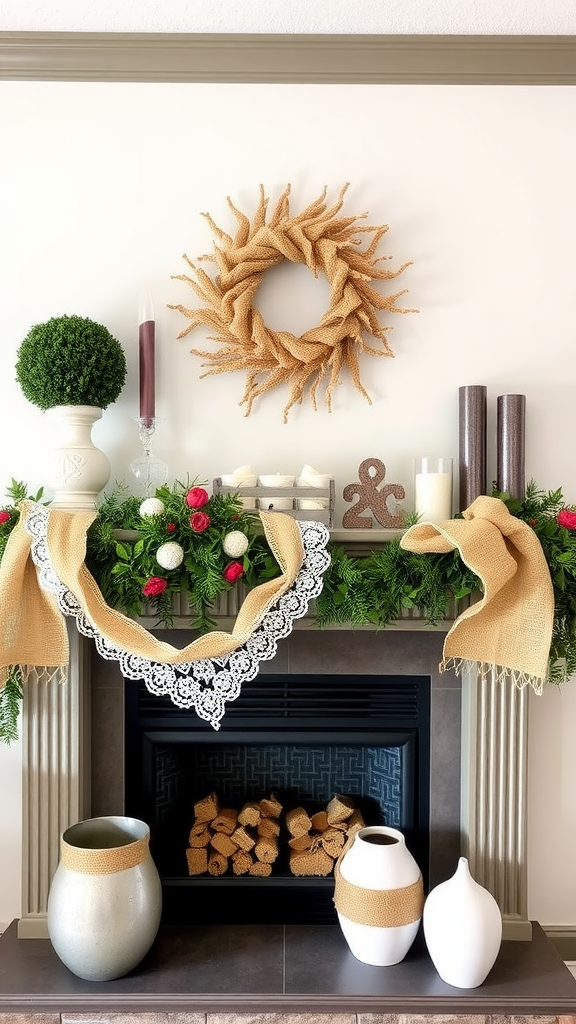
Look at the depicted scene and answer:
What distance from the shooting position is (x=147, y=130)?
1.90m

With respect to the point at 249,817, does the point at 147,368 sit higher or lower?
higher

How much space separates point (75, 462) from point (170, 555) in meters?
0.36

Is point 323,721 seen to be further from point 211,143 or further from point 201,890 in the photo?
point 211,143

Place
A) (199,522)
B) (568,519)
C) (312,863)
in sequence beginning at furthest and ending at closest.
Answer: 1. (312,863)
2. (568,519)
3. (199,522)

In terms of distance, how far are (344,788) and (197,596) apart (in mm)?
789

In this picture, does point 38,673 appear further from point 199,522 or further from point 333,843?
point 333,843

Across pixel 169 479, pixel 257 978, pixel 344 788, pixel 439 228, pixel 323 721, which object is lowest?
pixel 257 978

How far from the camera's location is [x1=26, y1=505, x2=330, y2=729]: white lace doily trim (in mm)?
1603

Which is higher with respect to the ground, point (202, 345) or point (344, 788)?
point (202, 345)

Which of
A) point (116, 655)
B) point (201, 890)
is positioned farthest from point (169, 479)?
point (201, 890)

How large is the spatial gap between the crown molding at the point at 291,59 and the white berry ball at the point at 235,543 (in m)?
1.19


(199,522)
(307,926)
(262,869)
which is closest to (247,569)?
(199,522)

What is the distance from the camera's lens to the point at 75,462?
1734 millimetres

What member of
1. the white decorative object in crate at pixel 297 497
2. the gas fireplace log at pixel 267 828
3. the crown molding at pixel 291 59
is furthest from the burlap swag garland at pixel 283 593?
the crown molding at pixel 291 59
